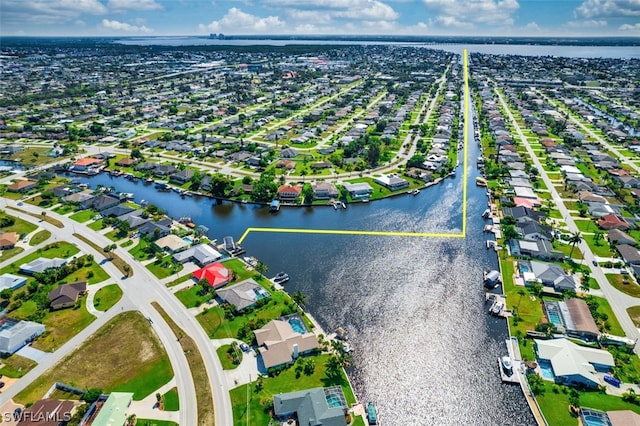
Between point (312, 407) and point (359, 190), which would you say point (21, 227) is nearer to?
point (359, 190)

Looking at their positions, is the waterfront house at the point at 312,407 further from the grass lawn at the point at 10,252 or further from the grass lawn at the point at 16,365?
the grass lawn at the point at 10,252

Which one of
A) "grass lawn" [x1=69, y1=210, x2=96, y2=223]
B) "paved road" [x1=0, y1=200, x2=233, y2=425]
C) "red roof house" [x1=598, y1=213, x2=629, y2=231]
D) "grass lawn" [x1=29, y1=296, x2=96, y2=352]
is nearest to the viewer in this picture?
"paved road" [x1=0, y1=200, x2=233, y2=425]

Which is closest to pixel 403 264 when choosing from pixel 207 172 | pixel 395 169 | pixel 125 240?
pixel 395 169

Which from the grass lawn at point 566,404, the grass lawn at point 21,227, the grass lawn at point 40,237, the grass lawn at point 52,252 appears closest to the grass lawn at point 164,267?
the grass lawn at point 52,252

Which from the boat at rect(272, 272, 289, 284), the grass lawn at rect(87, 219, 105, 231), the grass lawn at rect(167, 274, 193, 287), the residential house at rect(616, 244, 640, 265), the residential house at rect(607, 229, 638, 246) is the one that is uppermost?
the residential house at rect(607, 229, 638, 246)

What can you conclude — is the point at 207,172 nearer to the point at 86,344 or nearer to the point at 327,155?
the point at 327,155

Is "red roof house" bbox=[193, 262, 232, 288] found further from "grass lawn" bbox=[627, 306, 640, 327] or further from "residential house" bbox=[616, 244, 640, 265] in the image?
"residential house" bbox=[616, 244, 640, 265]

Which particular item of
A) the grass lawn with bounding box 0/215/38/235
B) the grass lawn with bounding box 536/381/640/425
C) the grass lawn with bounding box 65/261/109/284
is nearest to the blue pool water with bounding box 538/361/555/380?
the grass lawn with bounding box 536/381/640/425
